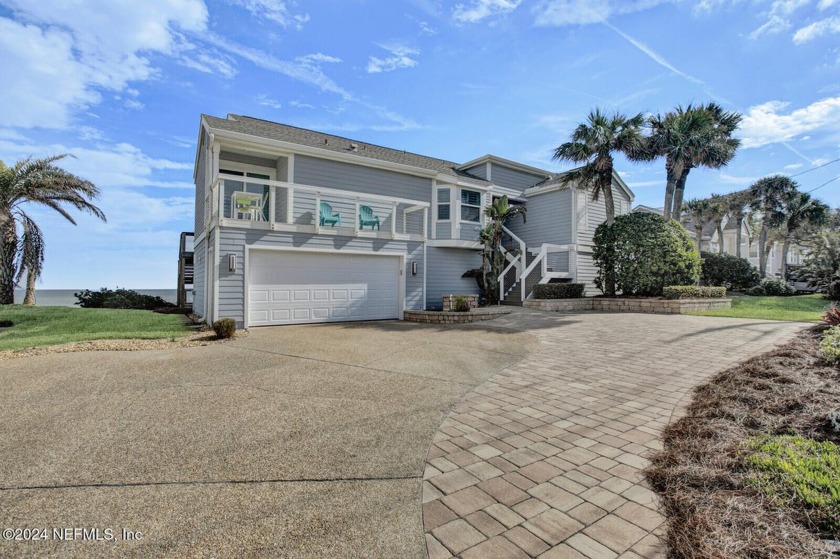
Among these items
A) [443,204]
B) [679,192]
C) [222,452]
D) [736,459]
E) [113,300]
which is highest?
[679,192]

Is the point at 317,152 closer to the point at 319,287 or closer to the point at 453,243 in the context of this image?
the point at 319,287

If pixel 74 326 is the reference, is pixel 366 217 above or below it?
above

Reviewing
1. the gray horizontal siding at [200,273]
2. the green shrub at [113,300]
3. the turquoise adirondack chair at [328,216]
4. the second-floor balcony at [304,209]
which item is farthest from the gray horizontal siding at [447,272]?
the green shrub at [113,300]

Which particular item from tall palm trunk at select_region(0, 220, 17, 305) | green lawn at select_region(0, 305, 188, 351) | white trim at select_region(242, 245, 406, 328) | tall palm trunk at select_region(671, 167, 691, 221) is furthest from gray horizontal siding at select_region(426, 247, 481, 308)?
tall palm trunk at select_region(0, 220, 17, 305)

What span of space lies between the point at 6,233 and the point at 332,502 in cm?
1861

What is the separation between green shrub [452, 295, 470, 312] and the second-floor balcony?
8.64ft

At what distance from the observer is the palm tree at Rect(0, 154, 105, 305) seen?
14023 millimetres

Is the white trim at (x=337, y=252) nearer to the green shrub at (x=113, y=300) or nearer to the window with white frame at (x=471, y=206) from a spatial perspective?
the window with white frame at (x=471, y=206)

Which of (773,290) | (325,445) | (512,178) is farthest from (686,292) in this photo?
(325,445)

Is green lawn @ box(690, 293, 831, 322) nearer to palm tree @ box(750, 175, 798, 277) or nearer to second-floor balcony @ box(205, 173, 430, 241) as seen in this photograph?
second-floor balcony @ box(205, 173, 430, 241)

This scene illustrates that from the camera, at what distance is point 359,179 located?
1380 centimetres

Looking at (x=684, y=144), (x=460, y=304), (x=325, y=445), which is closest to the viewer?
(x=325, y=445)

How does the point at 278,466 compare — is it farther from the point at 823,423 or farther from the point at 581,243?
the point at 581,243

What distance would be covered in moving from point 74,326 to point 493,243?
12725 millimetres
